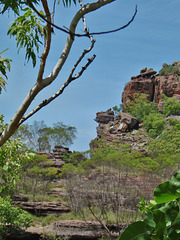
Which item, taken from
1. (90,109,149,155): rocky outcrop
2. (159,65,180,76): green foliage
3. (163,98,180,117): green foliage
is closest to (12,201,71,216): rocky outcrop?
(90,109,149,155): rocky outcrop

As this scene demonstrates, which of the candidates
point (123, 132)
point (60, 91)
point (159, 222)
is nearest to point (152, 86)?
point (123, 132)

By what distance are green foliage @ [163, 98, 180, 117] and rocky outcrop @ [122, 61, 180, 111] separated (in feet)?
7.09

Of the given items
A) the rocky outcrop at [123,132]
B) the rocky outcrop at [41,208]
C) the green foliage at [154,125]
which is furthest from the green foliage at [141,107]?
the rocky outcrop at [41,208]

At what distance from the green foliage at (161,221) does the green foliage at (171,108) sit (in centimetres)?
4961

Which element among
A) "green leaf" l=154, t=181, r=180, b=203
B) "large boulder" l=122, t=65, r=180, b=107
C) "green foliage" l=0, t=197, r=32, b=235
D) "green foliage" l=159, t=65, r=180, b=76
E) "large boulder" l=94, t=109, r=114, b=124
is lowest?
"green foliage" l=0, t=197, r=32, b=235

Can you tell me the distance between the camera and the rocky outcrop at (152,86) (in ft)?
178

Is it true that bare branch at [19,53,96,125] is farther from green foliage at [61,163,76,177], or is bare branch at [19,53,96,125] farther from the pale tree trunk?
green foliage at [61,163,76,177]

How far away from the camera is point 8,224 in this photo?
9.55m

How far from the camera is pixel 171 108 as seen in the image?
48.2 m

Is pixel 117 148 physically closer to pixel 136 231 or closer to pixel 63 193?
pixel 63 193

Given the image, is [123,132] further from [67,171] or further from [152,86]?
[67,171]

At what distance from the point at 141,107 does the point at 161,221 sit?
174 ft

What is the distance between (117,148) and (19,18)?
114 ft

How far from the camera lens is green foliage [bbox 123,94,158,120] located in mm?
51438
